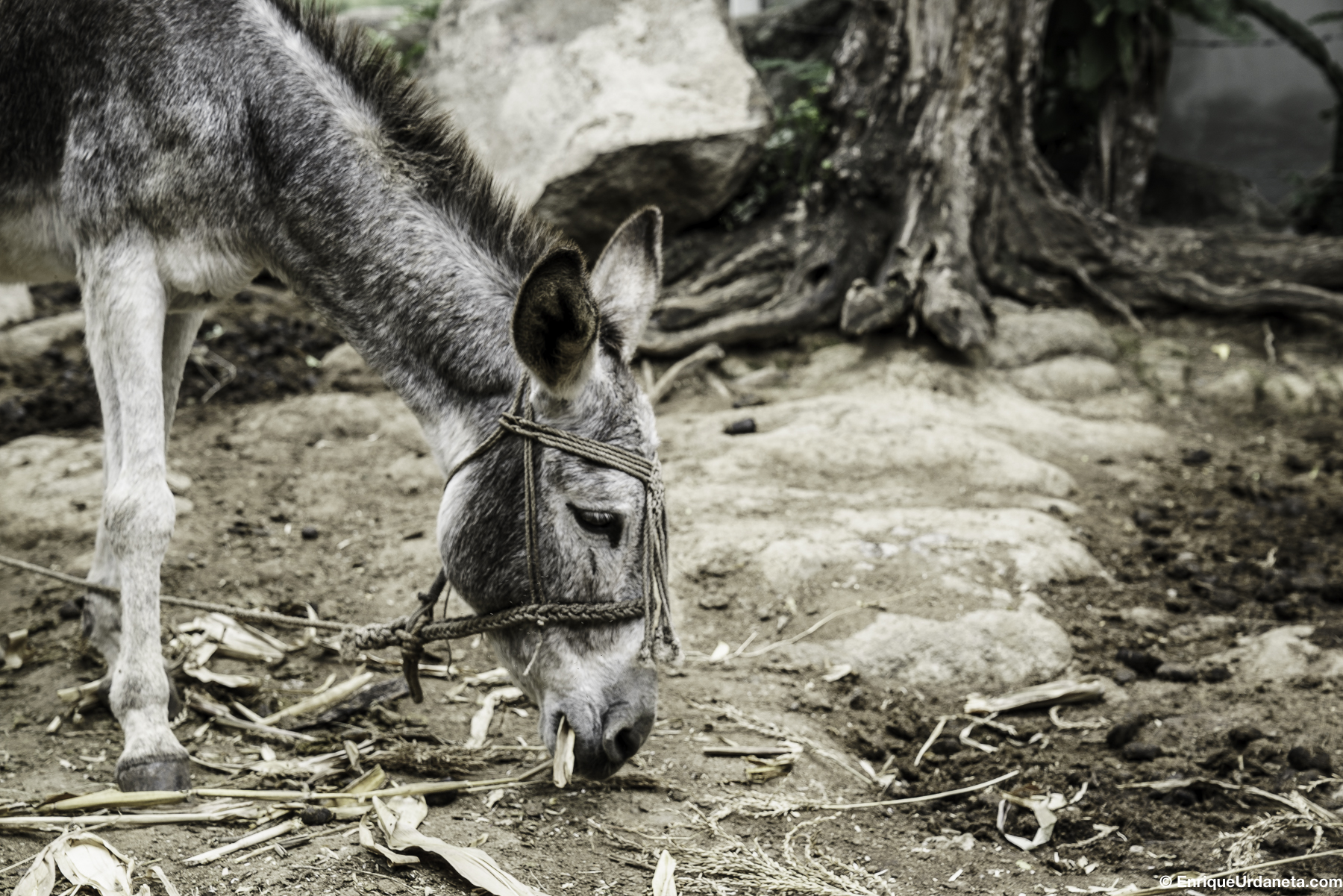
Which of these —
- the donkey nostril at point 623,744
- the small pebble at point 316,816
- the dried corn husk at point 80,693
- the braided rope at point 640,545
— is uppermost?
the braided rope at point 640,545

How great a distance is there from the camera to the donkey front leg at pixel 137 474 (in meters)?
3.24

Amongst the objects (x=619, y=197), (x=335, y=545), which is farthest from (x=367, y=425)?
(x=619, y=197)

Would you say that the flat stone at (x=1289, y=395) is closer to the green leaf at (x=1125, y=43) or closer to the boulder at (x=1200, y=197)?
the green leaf at (x=1125, y=43)

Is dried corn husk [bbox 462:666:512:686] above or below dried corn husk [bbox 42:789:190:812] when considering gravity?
below

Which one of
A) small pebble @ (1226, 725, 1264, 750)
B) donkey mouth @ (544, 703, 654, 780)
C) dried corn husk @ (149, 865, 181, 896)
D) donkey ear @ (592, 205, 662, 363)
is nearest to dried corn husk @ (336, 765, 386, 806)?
dried corn husk @ (149, 865, 181, 896)

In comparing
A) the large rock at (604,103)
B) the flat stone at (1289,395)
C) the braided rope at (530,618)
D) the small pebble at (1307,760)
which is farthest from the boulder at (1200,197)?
the braided rope at (530,618)

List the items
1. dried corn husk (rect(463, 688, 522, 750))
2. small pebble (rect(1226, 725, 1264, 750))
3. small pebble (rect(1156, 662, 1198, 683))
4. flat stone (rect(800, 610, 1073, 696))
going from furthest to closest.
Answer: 1. flat stone (rect(800, 610, 1073, 696))
2. small pebble (rect(1156, 662, 1198, 683))
3. dried corn husk (rect(463, 688, 522, 750))
4. small pebble (rect(1226, 725, 1264, 750))

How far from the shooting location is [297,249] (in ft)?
11.1

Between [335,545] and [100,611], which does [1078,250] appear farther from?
[100,611]

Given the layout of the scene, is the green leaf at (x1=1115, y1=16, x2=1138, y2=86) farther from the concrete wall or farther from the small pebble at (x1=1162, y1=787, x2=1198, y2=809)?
the small pebble at (x1=1162, y1=787, x2=1198, y2=809)

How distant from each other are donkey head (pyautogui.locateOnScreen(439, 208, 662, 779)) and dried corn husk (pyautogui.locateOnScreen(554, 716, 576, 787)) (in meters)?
0.02

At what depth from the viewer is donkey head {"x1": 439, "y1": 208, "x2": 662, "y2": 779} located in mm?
2914

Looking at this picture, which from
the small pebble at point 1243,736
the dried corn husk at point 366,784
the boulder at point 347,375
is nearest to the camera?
the dried corn husk at point 366,784

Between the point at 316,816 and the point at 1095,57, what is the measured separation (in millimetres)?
7526
